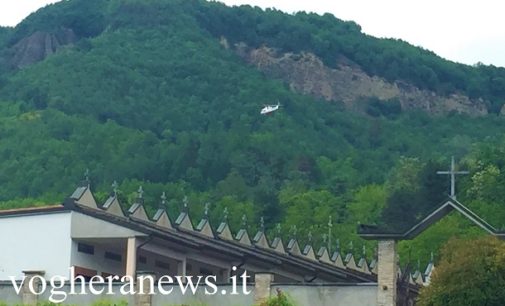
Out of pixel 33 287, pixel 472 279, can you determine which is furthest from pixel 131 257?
pixel 472 279

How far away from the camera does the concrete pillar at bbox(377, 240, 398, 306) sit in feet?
134

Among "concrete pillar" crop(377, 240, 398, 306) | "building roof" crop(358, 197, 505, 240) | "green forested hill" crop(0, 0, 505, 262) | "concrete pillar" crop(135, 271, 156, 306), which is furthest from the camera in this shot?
"green forested hill" crop(0, 0, 505, 262)

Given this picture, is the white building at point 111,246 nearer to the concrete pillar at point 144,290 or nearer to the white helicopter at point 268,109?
the concrete pillar at point 144,290

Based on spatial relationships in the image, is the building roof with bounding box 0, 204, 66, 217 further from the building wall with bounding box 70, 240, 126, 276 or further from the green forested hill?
the green forested hill

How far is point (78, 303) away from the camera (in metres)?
43.8

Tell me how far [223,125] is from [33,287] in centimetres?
10727

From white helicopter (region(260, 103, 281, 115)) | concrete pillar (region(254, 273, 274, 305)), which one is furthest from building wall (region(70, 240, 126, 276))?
white helicopter (region(260, 103, 281, 115))

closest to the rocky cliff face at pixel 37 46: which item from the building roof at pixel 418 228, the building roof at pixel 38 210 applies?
the building roof at pixel 38 210

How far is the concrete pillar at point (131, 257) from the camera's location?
4812cm

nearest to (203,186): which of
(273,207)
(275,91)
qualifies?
(273,207)

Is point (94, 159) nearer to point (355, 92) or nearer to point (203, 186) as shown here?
point (203, 186)

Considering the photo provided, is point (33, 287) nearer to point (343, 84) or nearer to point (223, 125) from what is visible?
point (223, 125)

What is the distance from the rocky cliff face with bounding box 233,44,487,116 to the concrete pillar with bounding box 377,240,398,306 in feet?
427

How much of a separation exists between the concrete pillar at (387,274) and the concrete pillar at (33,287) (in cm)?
969
